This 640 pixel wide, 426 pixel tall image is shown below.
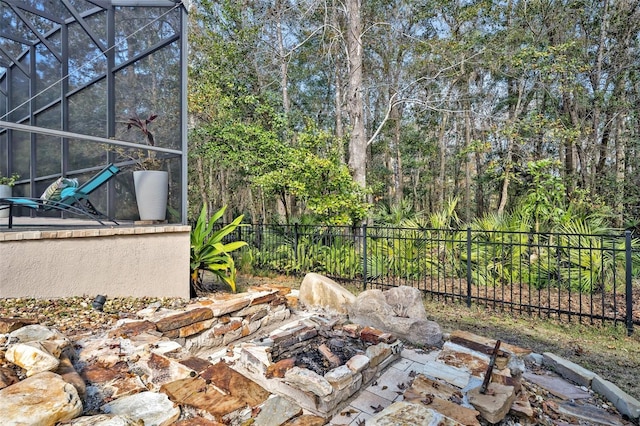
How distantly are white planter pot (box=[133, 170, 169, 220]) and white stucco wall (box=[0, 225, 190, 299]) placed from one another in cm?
32

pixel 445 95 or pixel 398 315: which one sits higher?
pixel 445 95

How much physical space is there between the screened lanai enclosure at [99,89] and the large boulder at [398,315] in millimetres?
2431

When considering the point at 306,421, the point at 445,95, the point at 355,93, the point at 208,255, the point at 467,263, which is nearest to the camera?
the point at 306,421

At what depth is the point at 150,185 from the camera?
3.87m

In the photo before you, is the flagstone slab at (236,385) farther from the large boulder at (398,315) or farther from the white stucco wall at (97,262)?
the white stucco wall at (97,262)

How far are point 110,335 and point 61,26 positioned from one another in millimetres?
5320

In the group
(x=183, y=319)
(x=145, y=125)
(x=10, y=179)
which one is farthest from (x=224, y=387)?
(x=10, y=179)

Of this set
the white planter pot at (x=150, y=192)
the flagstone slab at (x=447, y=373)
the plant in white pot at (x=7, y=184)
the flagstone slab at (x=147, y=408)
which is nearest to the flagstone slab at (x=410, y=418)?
the flagstone slab at (x=447, y=373)

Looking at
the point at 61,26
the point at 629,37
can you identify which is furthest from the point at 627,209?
the point at 61,26

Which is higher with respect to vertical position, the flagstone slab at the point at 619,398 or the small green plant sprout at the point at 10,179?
the small green plant sprout at the point at 10,179

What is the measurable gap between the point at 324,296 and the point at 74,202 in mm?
2965

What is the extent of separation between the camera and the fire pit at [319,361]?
1.94m

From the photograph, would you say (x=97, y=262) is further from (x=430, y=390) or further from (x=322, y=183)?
(x=322, y=183)

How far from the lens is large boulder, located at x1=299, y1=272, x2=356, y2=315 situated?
3.79m
